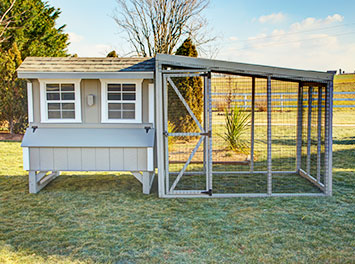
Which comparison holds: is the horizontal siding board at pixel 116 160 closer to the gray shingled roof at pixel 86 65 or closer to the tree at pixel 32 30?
the gray shingled roof at pixel 86 65

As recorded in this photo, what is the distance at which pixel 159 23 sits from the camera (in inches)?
529

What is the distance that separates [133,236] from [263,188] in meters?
2.55

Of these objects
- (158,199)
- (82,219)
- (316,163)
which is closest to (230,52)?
(316,163)

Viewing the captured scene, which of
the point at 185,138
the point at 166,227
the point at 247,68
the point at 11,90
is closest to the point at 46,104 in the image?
the point at 166,227

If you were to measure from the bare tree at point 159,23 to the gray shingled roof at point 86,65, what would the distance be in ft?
27.3

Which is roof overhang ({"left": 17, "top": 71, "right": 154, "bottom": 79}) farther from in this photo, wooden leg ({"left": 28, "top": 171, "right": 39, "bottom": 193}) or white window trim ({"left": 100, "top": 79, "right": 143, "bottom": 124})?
wooden leg ({"left": 28, "top": 171, "right": 39, "bottom": 193})

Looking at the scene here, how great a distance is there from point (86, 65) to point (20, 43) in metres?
9.35

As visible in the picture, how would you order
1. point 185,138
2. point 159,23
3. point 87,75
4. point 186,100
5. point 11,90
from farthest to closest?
point 159,23 → point 11,90 → point 186,100 → point 185,138 → point 87,75

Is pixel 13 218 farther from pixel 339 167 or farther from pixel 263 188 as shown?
pixel 339 167

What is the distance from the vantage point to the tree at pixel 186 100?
342 inches

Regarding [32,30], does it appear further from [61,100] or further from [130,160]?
[130,160]

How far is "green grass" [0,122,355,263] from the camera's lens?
2.77 m

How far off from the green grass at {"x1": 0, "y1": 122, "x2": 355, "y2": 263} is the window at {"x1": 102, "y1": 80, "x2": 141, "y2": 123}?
1.15m

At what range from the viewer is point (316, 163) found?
5.16 m
